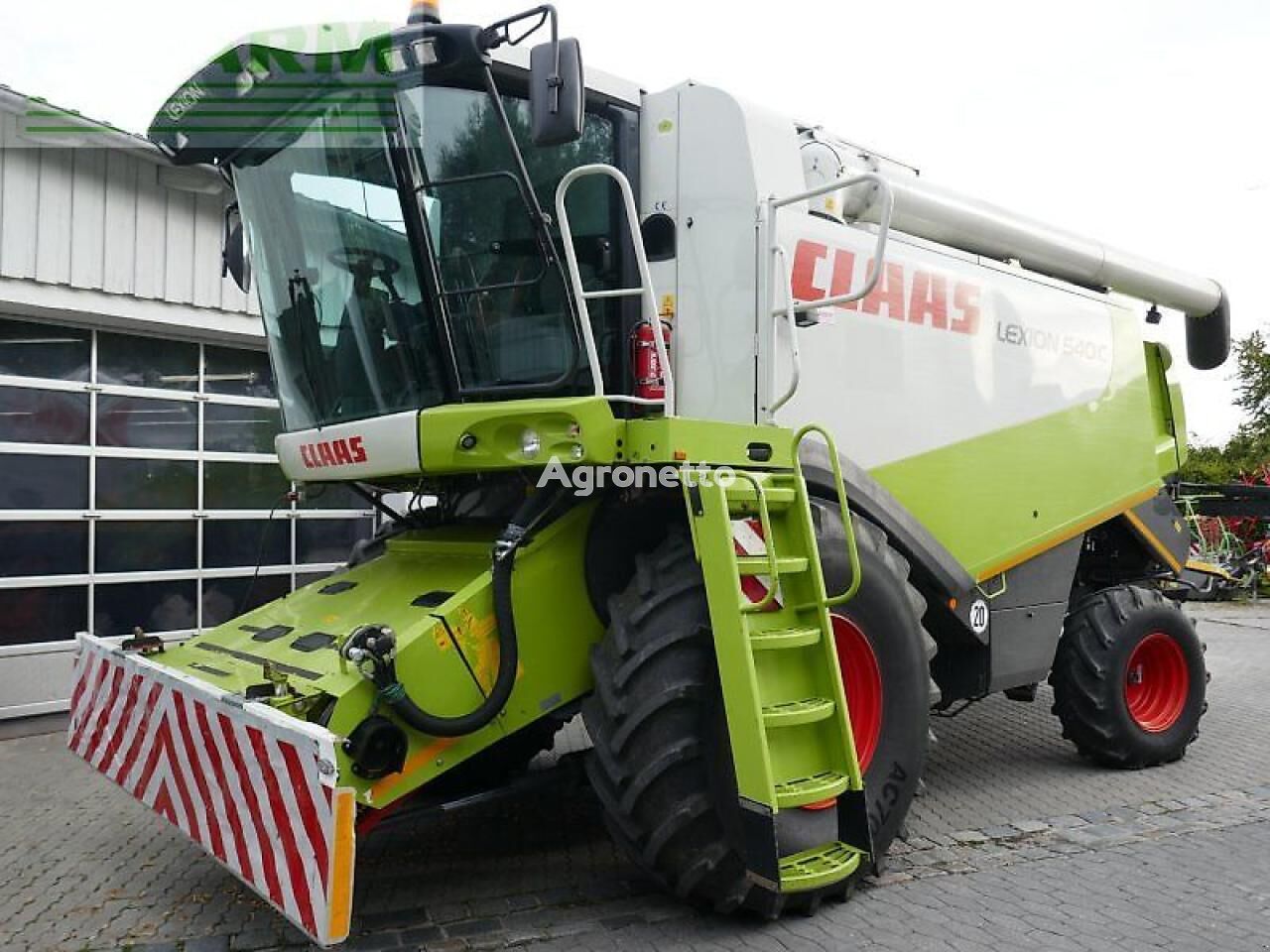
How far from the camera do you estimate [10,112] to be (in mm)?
5945

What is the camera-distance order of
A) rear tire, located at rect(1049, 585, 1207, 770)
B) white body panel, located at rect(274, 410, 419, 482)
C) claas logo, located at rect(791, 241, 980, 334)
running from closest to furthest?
white body panel, located at rect(274, 410, 419, 482) < claas logo, located at rect(791, 241, 980, 334) < rear tire, located at rect(1049, 585, 1207, 770)

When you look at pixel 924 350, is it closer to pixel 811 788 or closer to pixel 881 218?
pixel 881 218

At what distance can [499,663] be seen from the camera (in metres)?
3.38

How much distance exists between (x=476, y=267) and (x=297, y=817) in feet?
6.09

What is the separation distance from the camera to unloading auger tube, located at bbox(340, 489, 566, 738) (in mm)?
3098

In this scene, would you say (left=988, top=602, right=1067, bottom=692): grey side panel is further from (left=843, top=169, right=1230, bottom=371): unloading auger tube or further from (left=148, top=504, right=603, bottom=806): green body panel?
(left=148, top=504, right=603, bottom=806): green body panel

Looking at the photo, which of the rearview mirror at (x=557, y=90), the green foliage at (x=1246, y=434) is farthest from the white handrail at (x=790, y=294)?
the green foliage at (x=1246, y=434)

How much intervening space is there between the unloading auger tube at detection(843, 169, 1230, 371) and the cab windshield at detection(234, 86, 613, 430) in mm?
1634

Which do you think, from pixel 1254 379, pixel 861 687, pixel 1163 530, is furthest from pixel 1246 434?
pixel 861 687

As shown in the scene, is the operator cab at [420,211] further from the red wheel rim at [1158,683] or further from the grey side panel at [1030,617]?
the red wheel rim at [1158,683]

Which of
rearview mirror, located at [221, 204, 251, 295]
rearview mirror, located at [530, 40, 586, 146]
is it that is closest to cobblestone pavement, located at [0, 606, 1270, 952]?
rearview mirror, located at [221, 204, 251, 295]

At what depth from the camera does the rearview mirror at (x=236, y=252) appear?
14.2ft

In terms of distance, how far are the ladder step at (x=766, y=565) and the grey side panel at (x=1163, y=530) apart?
324cm

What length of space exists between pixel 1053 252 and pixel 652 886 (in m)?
3.93
